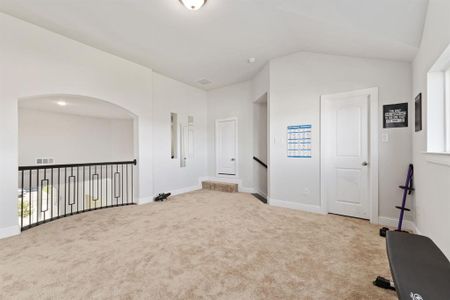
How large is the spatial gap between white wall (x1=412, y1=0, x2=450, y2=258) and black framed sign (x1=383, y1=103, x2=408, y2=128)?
27cm

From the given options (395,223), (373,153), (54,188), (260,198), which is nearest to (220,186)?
(260,198)

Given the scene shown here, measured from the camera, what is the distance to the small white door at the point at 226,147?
557 centimetres

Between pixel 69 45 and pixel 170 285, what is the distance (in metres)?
3.90

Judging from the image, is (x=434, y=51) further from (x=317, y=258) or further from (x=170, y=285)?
(x=170, y=285)

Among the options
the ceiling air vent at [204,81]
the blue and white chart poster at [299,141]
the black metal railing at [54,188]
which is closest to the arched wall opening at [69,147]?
the black metal railing at [54,188]

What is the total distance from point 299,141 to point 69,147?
740 centimetres

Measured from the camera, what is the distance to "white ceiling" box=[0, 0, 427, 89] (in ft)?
7.33

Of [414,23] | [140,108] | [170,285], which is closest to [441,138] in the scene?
[414,23]

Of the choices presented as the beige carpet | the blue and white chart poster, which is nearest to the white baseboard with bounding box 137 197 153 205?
the beige carpet

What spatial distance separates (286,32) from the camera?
3049mm

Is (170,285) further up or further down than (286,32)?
further down

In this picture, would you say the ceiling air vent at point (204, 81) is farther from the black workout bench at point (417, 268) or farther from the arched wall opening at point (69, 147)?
the black workout bench at point (417, 268)

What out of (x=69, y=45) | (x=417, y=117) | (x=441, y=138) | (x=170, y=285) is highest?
(x=69, y=45)

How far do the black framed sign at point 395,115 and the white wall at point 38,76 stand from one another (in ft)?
15.2
